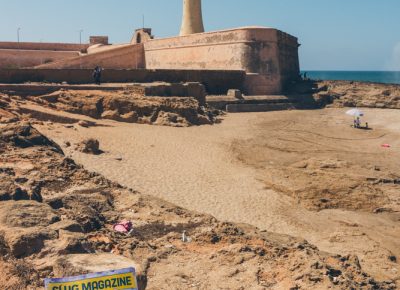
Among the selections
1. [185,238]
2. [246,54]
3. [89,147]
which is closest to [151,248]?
[185,238]

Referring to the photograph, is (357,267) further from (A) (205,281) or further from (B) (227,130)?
(B) (227,130)

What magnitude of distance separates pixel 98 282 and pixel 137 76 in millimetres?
16498

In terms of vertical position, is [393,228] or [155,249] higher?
[155,249]

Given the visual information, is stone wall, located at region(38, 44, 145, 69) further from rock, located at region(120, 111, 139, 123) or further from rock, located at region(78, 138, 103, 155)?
rock, located at region(78, 138, 103, 155)

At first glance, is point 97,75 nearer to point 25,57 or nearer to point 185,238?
point 185,238

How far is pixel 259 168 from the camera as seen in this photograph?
37.9 feet

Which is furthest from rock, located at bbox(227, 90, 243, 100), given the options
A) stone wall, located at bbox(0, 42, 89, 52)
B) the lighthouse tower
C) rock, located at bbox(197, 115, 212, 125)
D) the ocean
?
the ocean

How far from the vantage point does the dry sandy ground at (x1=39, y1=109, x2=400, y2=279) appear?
7656mm

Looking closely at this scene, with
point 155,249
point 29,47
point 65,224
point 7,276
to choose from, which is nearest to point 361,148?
point 155,249

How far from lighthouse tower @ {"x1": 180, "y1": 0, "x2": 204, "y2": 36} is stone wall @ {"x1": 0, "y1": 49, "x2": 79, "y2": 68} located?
810 cm

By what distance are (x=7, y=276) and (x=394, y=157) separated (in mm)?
11925

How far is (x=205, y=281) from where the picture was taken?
4.71m

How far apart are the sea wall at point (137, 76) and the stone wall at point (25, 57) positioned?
11.3 m

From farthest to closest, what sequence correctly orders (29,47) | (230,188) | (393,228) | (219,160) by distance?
1. (29,47)
2. (219,160)
3. (230,188)
4. (393,228)
